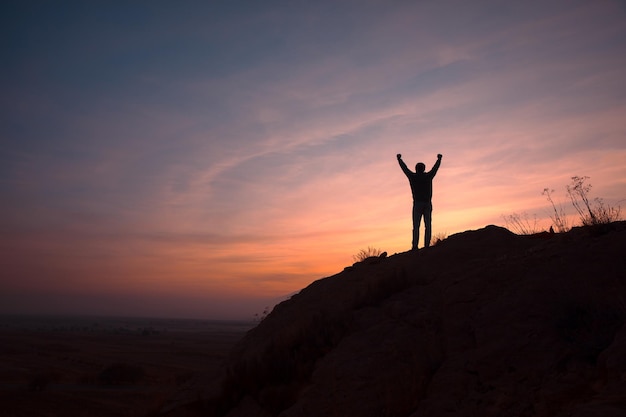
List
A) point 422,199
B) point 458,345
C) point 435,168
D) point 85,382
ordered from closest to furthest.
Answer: point 458,345, point 422,199, point 435,168, point 85,382

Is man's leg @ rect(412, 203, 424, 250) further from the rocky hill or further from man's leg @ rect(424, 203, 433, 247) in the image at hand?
the rocky hill

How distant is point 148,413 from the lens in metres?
7.98

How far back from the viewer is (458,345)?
20.3ft

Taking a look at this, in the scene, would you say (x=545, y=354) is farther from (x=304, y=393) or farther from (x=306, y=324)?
(x=306, y=324)

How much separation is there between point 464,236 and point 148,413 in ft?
20.9

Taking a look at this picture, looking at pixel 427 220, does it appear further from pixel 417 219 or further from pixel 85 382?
pixel 85 382

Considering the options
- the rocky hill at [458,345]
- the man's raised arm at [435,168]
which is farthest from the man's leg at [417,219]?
the rocky hill at [458,345]

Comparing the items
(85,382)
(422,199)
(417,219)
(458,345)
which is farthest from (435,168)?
(85,382)

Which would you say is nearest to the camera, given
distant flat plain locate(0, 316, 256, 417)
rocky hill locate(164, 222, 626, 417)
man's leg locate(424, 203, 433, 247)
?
rocky hill locate(164, 222, 626, 417)

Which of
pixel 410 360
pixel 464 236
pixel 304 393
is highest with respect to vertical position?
pixel 464 236

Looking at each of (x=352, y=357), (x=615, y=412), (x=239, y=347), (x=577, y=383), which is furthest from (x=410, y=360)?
(x=239, y=347)

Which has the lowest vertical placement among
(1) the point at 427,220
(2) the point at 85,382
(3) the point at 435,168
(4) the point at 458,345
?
(2) the point at 85,382

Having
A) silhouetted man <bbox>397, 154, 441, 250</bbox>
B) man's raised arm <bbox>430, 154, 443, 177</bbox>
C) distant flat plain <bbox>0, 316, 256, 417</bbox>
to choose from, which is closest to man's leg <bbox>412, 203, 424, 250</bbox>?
silhouetted man <bbox>397, 154, 441, 250</bbox>

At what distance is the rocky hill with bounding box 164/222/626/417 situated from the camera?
16.2 ft
